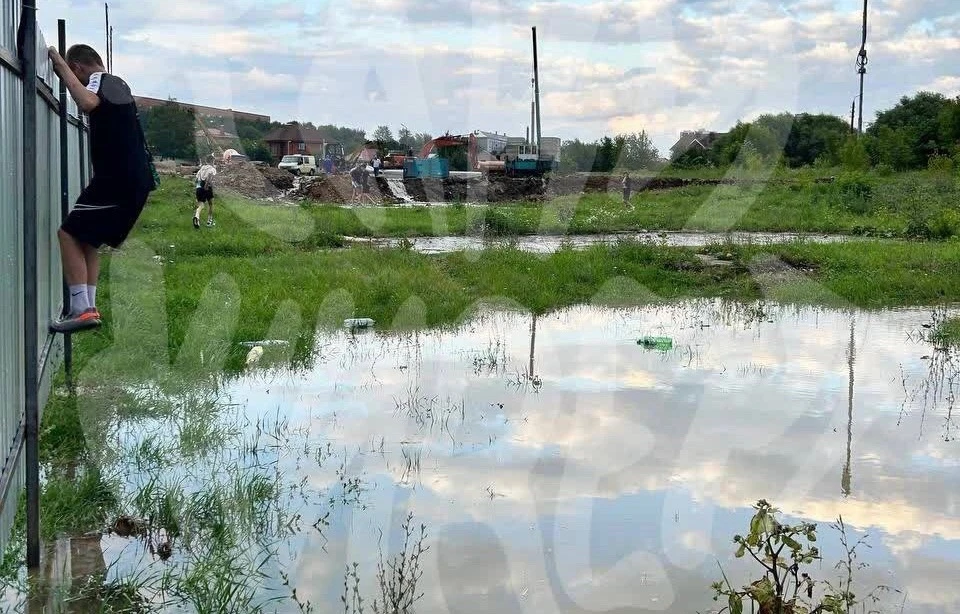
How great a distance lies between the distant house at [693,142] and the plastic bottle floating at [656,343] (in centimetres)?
3810

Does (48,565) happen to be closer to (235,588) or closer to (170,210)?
(235,588)

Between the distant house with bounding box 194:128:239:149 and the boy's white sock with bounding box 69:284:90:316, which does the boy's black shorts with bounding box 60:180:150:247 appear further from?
the distant house with bounding box 194:128:239:149

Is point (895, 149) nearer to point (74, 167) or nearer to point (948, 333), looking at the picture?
point (948, 333)

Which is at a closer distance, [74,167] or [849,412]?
[849,412]

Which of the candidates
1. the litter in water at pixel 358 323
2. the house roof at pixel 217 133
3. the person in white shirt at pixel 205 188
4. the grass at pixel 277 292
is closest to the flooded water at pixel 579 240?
the grass at pixel 277 292

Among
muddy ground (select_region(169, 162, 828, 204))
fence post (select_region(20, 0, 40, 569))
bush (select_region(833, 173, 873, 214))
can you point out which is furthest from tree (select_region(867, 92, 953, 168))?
fence post (select_region(20, 0, 40, 569))

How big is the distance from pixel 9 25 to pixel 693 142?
46.7 metres

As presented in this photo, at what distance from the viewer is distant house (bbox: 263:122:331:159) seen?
66250 mm

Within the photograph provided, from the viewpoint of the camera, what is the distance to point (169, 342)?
24.3ft

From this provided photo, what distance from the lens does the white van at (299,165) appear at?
4101cm

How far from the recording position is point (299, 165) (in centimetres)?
4356

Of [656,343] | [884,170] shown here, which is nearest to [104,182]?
[656,343]

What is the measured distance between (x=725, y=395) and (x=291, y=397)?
277cm

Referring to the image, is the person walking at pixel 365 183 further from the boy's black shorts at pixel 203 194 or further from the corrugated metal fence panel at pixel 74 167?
the corrugated metal fence panel at pixel 74 167
